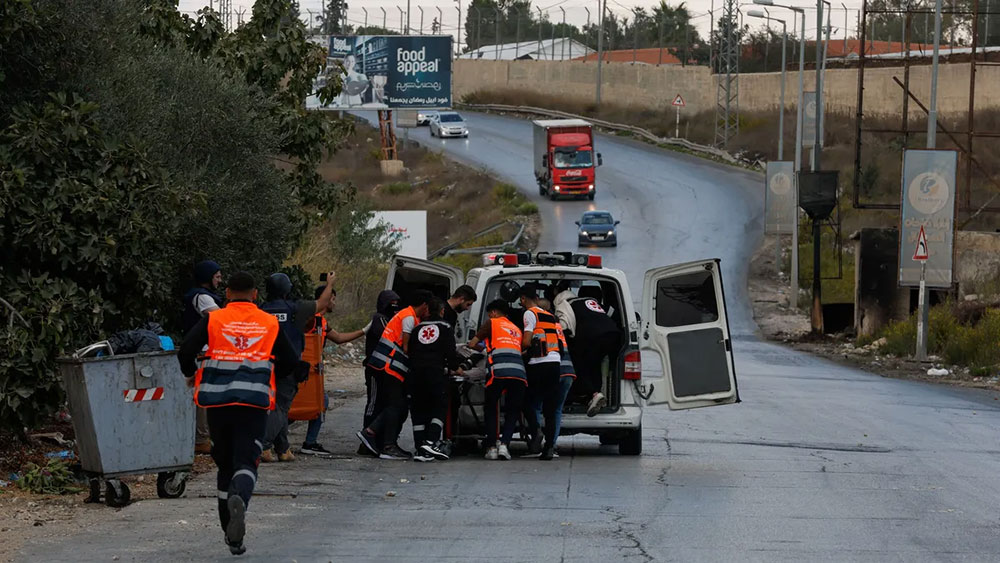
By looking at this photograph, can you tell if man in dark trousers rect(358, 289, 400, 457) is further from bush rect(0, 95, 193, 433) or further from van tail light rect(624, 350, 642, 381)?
van tail light rect(624, 350, 642, 381)

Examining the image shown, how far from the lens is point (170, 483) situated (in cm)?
1066

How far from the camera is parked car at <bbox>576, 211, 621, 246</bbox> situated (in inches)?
2120

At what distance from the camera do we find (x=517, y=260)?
1398cm

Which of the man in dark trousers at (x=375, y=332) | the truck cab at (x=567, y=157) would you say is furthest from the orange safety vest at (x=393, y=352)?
the truck cab at (x=567, y=157)

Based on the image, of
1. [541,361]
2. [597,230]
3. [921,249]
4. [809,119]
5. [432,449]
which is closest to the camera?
[541,361]

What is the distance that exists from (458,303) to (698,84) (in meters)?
82.0

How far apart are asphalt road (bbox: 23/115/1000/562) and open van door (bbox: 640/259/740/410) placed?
24.3 inches

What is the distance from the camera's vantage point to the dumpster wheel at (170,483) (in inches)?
418

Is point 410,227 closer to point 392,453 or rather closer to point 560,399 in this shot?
point 392,453

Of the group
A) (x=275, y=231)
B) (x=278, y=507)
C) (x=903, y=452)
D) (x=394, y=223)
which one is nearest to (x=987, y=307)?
(x=394, y=223)

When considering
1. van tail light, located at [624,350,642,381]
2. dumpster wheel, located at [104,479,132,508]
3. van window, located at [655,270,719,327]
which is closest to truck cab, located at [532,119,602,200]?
van window, located at [655,270,719,327]

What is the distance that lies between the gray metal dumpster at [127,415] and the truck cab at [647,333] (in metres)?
4.10

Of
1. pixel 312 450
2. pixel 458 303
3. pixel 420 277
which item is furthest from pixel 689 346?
pixel 312 450

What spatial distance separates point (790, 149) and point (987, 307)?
46916mm
